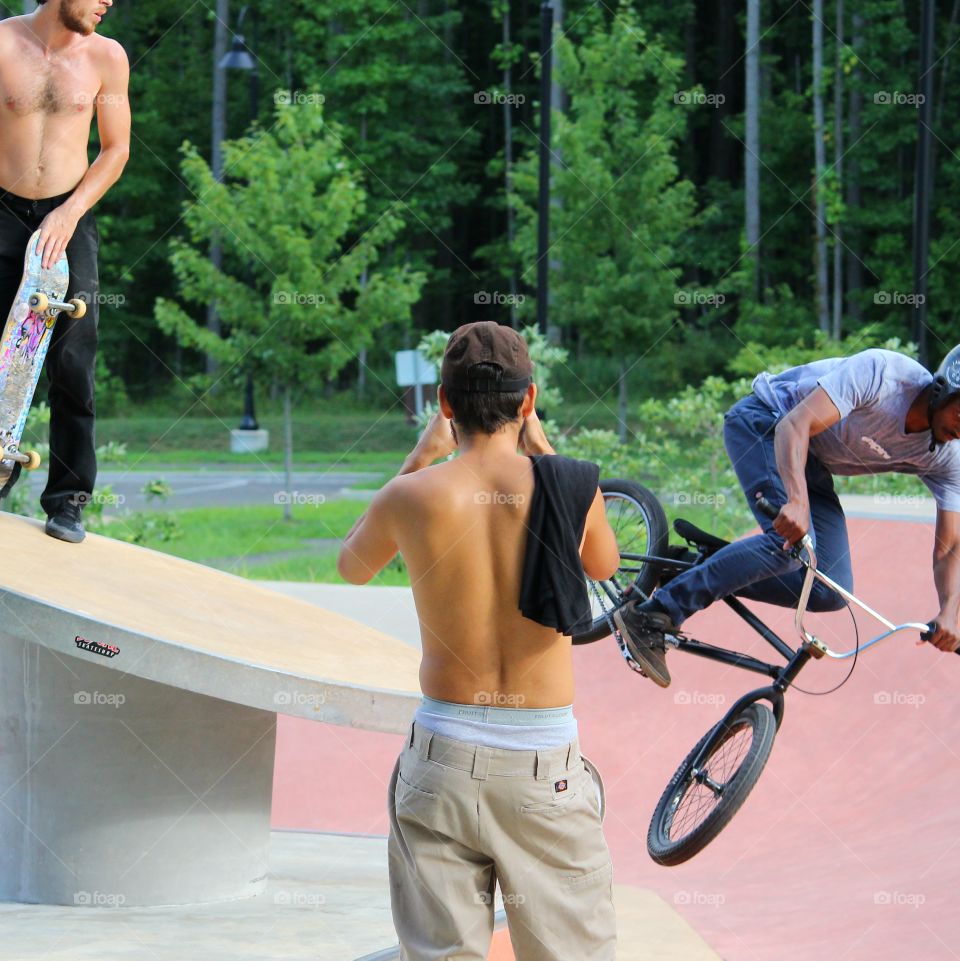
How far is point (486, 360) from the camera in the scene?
253cm

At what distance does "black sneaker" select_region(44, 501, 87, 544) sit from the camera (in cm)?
549

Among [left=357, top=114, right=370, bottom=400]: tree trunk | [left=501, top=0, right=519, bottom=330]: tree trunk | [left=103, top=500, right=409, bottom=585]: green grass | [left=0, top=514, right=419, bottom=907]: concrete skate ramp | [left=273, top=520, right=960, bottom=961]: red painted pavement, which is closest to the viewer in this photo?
[left=0, top=514, right=419, bottom=907]: concrete skate ramp

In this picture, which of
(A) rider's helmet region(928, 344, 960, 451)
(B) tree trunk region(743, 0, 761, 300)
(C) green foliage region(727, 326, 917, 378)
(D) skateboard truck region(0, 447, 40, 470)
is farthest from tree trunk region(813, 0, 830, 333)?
(D) skateboard truck region(0, 447, 40, 470)

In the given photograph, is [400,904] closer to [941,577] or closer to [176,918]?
[176,918]

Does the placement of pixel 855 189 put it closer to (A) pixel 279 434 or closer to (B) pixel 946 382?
(A) pixel 279 434

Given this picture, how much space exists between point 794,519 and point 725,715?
1123mm

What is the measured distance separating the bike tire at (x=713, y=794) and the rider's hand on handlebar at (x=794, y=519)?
791mm

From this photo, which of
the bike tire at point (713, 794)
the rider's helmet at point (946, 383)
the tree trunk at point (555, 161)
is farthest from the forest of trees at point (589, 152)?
the rider's helmet at point (946, 383)

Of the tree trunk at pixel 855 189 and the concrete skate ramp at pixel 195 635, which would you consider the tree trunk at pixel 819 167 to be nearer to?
the tree trunk at pixel 855 189

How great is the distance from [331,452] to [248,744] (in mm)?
17881

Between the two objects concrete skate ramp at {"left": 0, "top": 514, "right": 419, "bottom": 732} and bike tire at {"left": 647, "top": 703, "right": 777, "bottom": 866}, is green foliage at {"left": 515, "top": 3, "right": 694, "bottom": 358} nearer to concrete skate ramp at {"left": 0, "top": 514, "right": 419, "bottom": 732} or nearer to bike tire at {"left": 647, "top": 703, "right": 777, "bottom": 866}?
concrete skate ramp at {"left": 0, "top": 514, "right": 419, "bottom": 732}

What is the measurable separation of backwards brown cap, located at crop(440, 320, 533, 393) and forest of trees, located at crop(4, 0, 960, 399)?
18.8 metres

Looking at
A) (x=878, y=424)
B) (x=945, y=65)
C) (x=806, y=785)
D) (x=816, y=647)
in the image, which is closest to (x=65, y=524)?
(x=816, y=647)

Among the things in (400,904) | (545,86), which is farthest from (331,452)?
(400,904)
